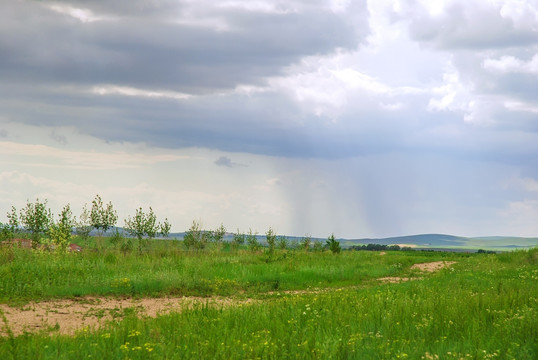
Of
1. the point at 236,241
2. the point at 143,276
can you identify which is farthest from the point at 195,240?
the point at 143,276

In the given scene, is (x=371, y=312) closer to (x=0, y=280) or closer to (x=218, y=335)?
(x=218, y=335)

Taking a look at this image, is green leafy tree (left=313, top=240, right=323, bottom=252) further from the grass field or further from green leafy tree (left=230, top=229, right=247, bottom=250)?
the grass field

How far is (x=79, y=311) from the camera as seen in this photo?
47.6 feet

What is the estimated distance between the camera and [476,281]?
19.6 m

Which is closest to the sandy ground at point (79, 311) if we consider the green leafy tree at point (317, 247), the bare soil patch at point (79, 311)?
the bare soil patch at point (79, 311)

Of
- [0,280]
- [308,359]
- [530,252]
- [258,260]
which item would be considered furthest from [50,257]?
[530,252]

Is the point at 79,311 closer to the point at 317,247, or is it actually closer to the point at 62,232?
the point at 62,232

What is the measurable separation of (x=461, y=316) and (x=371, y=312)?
6.26 feet

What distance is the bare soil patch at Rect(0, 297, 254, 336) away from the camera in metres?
12.4

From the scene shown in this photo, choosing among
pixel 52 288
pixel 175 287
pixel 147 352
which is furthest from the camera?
pixel 175 287

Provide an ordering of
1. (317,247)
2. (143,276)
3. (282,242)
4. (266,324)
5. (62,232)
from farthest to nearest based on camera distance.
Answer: (317,247) → (282,242) → (62,232) → (143,276) → (266,324)

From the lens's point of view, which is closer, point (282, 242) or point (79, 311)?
point (79, 311)

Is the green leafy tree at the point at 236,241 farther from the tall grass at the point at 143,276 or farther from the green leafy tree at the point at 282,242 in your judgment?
the tall grass at the point at 143,276

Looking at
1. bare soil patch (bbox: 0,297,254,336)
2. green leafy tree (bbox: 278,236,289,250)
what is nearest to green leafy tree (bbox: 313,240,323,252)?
green leafy tree (bbox: 278,236,289,250)
